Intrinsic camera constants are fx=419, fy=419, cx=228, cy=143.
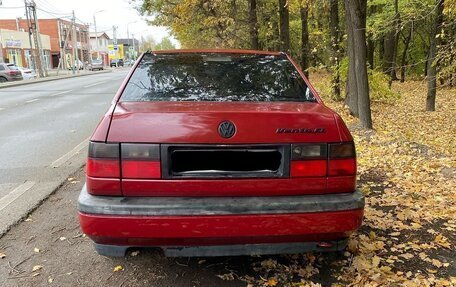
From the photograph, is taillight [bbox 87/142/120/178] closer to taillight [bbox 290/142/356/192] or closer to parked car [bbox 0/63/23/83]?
taillight [bbox 290/142/356/192]

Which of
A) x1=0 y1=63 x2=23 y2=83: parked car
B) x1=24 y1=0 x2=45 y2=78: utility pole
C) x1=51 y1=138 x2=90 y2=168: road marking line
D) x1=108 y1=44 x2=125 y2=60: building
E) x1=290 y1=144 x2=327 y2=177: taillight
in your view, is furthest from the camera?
x1=108 y1=44 x2=125 y2=60: building

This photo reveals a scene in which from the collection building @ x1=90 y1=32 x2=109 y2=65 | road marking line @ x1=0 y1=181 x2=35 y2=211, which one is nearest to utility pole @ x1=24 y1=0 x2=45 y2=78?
road marking line @ x1=0 y1=181 x2=35 y2=211

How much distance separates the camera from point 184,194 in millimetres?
2604

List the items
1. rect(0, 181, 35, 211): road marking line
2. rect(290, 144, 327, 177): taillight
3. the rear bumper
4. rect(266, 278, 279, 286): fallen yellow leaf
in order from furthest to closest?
rect(0, 181, 35, 211): road marking line, rect(266, 278, 279, 286): fallen yellow leaf, rect(290, 144, 327, 177): taillight, the rear bumper

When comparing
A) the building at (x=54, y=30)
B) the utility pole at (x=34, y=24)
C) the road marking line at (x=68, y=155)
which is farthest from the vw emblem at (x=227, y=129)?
the building at (x=54, y=30)

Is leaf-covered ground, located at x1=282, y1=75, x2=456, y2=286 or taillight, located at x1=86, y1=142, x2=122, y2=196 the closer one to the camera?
taillight, located at x1=86, y1=142, x2=122, y2=196

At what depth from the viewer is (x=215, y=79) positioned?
11.3 feet

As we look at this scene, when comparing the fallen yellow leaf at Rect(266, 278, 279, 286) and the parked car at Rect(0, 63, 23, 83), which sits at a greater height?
the parked car at Rect(0, 63, 23, 83)

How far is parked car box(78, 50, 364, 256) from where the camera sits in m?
2.55

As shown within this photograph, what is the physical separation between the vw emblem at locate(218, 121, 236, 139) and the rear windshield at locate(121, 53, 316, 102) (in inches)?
19.2

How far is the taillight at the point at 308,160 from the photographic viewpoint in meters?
2.65

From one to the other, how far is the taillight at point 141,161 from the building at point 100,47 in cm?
10415

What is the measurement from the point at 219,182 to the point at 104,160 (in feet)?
2.39

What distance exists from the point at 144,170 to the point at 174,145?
0.80 ft
